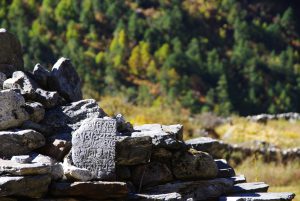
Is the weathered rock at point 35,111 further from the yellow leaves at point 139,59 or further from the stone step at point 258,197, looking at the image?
the yellow leaves at point 139,59

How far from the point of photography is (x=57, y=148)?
207 inches

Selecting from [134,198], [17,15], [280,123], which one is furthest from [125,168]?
[17,15]

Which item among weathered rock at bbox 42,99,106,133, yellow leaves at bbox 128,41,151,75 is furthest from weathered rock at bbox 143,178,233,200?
yellow leaves at bbox 128,41,151,75

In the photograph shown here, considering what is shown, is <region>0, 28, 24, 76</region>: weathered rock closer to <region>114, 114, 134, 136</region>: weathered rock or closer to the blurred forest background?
<region>114, 114, 134, 136</region>: weathered rock

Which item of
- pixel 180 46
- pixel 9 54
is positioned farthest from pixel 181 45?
pixel 9 54

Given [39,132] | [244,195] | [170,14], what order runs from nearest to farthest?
1. [39,132]
2. [244,195]
3. [170,14]

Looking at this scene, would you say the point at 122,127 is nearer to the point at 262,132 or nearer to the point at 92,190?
the point at 92,190

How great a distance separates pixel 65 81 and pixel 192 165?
1588mm

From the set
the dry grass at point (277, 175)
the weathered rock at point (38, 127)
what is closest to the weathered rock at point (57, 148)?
the weathered rock at point (38, 127)

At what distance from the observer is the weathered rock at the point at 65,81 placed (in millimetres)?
6109

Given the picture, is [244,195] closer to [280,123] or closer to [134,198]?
[134,198]

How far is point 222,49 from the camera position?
79.8 meters

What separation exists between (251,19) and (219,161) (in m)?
81.5

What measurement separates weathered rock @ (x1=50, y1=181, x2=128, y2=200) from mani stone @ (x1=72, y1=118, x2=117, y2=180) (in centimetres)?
17
